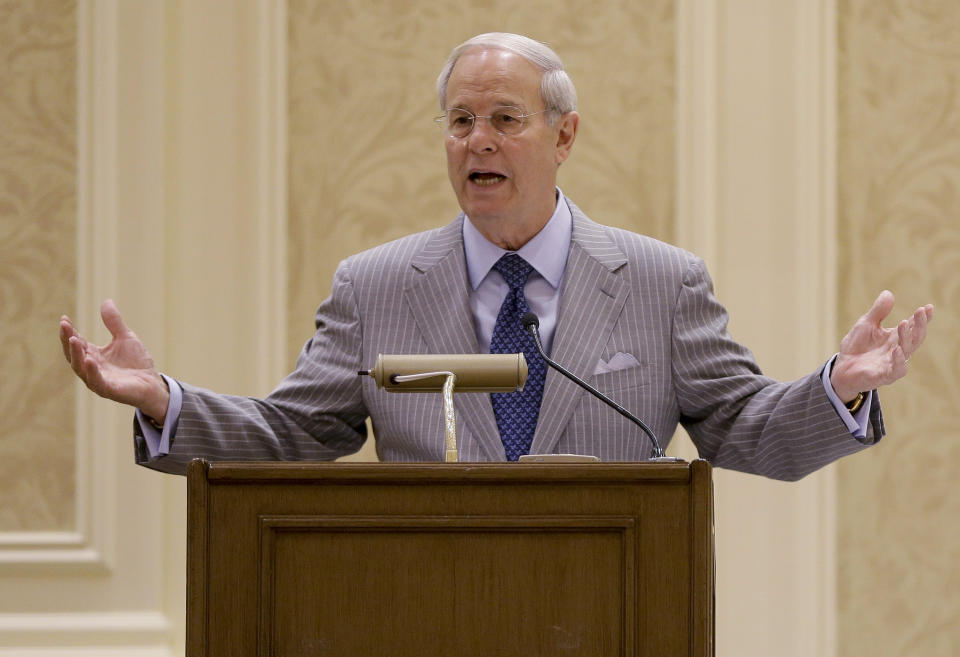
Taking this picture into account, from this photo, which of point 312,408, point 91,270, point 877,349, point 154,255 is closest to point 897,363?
point 877,349

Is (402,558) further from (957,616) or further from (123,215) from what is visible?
(957,616)

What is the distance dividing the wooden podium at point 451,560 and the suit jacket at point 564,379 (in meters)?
0.70

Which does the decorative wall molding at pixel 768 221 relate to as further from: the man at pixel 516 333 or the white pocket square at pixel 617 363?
the white pocket square at pixel 617 363

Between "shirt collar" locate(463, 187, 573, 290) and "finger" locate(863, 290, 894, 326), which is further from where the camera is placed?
"shirt collar" locate(463, 187, 573, 290)

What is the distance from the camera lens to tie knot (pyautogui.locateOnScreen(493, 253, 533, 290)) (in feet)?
7.26

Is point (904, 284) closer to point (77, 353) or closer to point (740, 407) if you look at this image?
point (740, 407)

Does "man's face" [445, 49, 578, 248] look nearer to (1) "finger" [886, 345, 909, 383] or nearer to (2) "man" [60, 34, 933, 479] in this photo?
(2) "man" [60, 34, 933, 479]

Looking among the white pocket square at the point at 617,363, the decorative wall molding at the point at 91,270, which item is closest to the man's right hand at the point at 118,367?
the white pocket square at the point at 617,363

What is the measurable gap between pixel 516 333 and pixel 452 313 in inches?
5.1

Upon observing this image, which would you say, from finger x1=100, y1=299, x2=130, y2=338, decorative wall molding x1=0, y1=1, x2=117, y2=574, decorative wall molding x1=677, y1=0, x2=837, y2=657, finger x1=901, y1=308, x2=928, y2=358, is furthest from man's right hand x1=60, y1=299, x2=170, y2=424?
decorative wall molding x1=677, y1=0, x2=837, y2=657

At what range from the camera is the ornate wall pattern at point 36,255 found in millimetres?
2891

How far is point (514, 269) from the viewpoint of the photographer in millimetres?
2221

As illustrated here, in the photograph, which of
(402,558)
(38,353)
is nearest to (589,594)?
(402,558)

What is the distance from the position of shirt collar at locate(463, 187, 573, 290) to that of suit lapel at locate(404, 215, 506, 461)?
0.07ft
